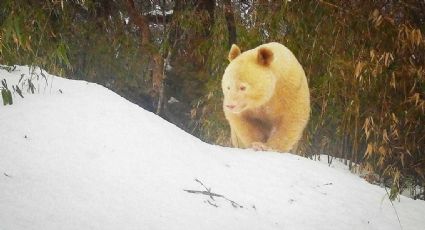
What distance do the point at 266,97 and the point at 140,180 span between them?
136 cm

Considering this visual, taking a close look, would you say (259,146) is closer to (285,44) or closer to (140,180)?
(140,180)

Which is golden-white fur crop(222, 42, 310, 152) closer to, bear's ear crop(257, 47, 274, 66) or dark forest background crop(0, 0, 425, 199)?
bear's ear crop(257, 47, 274, 66)

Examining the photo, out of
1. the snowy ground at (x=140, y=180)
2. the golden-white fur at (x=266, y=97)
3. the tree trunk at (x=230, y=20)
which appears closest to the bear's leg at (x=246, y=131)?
the golden-white fur at (x=266, y=97)

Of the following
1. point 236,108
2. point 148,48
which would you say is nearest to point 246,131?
point 236,108

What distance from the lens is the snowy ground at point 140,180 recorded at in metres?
1.63

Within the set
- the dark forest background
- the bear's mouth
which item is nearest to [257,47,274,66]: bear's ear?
the bear's mouth

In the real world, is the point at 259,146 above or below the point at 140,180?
below

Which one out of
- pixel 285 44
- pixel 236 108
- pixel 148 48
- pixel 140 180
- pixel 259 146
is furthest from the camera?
pixel 148 48

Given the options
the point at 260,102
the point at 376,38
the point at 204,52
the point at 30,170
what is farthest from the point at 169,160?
the point at 204,52

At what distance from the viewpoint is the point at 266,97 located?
121 inches

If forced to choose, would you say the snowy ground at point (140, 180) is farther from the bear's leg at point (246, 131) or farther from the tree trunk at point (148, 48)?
the tree trunk at point (148, 48)

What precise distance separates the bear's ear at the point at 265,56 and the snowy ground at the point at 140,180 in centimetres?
62

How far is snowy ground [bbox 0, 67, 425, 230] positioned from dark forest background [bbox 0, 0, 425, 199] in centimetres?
63

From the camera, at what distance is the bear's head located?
9.91 ft
